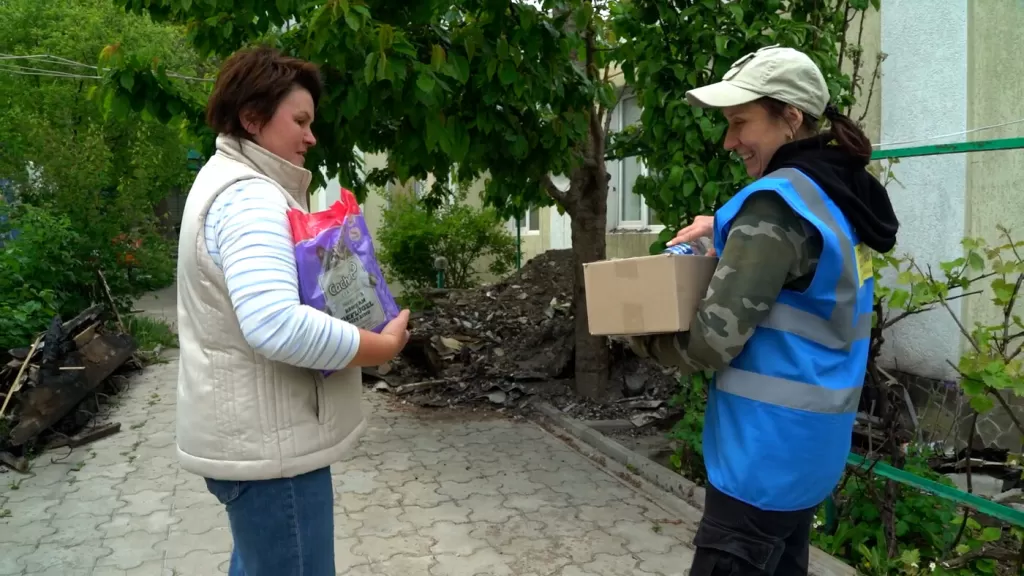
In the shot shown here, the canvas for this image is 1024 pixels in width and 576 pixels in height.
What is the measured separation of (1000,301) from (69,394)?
600 centimetres

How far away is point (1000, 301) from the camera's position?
287 cm

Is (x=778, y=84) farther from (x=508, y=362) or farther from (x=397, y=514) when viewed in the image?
(x=508, y=362)

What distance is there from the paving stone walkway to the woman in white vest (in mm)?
1990

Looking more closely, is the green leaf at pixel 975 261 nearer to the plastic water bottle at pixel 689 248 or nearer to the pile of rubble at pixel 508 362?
the plastic water bottle at pixel 689 248

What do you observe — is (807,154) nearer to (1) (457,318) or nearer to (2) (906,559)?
(2) (906,559)

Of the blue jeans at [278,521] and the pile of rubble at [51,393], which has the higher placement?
the blue jeans at [278,521]

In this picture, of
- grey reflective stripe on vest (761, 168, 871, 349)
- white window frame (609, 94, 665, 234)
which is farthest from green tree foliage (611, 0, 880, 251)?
white window frame (609, 94, 665, 234)

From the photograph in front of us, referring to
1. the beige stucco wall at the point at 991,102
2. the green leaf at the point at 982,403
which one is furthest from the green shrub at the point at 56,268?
the beige stucco wall at the point at 991,102

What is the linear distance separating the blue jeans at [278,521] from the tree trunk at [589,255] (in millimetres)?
4835

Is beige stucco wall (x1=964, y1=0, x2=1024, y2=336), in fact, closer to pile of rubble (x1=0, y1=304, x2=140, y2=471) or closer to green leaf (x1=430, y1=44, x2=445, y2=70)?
green leaf (x1=430, y1=44, x2=445, y2=70)

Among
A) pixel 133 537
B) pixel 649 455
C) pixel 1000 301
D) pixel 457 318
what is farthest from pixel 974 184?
pixel 457 318

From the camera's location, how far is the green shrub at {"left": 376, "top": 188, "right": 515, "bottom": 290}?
12688 mm

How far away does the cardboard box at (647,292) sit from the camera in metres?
1.89

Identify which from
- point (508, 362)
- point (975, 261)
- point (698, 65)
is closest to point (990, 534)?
point (975, 261)
